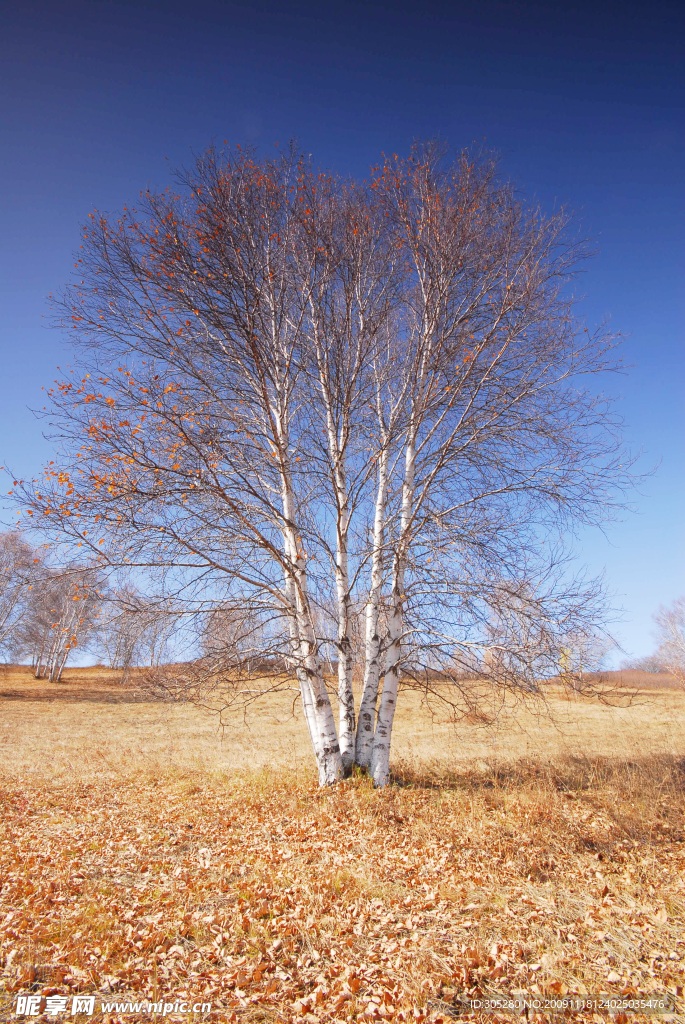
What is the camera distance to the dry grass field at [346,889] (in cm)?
335

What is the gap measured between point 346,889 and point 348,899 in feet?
0.67

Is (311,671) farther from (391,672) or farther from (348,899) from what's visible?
(348,899)

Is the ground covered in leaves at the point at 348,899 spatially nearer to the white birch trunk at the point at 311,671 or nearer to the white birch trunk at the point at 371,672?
the white birch trunk at the point at 311,671

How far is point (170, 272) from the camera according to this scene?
7961 mm

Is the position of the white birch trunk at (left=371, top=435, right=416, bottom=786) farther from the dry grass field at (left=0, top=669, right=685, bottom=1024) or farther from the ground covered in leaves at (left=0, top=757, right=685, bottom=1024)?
the dry grass field at (left=0, top=669, right=685, bottom=1024)

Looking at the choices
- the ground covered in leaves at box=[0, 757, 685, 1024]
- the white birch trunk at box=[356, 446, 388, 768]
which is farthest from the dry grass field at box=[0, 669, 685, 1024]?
the white birch trunk at box=[356, 446, 388, 768]

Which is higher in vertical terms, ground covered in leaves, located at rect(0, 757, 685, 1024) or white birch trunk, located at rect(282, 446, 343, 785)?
white birch trunk, located at rect(282, 446, 343, 785)

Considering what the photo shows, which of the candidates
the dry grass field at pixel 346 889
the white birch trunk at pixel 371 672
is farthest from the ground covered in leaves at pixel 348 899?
the white birch trunk at pixel 371 672

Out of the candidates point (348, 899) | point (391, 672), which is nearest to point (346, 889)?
point (348, 899)

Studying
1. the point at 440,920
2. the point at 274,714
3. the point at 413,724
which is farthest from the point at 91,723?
the point at 440,920

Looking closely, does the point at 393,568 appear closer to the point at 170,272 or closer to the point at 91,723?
the point at 170,272

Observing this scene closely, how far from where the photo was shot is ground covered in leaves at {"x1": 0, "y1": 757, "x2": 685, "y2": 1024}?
3361mm

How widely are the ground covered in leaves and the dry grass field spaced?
0.02 metres

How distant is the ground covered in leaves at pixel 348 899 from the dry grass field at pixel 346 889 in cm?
2
